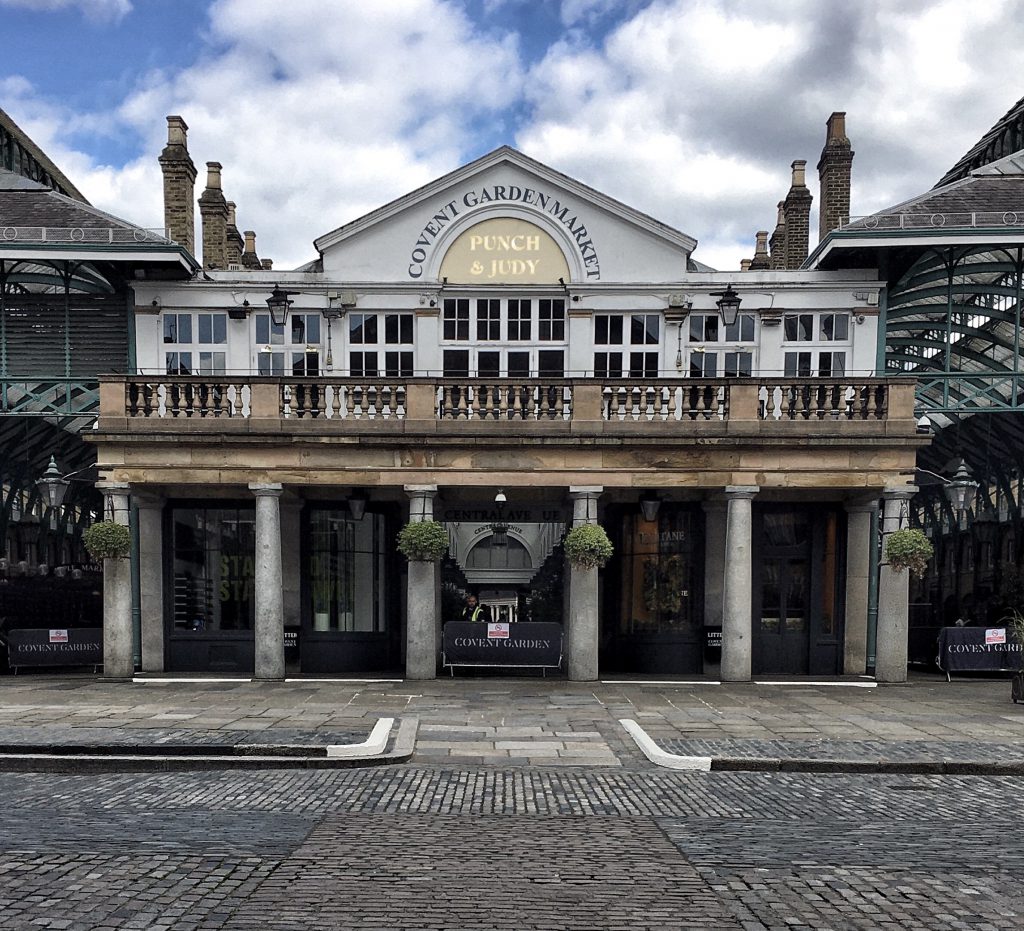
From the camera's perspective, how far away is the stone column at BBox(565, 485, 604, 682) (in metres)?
15.9

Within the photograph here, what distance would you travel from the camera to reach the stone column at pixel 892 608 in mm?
15789

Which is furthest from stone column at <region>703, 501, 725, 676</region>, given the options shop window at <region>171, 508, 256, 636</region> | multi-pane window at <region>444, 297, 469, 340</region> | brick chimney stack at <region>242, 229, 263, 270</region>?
A: brick chimney stack at <region>242, 229, 263, 270</region>

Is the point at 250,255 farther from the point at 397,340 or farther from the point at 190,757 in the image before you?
the point at 190,757

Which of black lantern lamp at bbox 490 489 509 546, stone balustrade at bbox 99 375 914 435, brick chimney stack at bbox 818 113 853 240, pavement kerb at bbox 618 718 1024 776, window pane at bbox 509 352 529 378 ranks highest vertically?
brick chimney stack at bbox 818 113 853 240

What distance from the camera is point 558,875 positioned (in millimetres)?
5816

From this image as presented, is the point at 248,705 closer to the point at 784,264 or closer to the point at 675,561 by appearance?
the point at 675,561

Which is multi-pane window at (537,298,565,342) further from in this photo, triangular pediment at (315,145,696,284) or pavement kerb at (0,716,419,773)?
pavement kerb at (0,716,419,773)

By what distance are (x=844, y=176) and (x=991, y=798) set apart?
16524 mm

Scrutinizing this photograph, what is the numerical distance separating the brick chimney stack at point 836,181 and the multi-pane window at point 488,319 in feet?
27.4

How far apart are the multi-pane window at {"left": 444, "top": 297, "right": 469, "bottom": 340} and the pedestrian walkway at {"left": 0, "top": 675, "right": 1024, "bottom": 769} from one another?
780cm

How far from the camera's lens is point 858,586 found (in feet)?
56.6

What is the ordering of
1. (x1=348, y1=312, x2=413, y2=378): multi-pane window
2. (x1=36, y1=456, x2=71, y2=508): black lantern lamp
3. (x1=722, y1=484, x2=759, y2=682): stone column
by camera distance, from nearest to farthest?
(x1=722, y1=484, x2=759, y2=682): stone column, (x1=36, y1=456, x2=71, y2=508): black lantern lamp, (x1=348, y1=312, x2=413, y2=378): multi-pane window

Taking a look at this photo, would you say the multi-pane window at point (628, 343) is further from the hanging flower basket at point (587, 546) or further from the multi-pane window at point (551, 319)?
the hanging flower basket at point (587, 546)

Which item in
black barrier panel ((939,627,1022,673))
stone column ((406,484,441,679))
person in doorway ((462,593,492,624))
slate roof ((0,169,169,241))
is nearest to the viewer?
stone column ((406,484,441,679))
